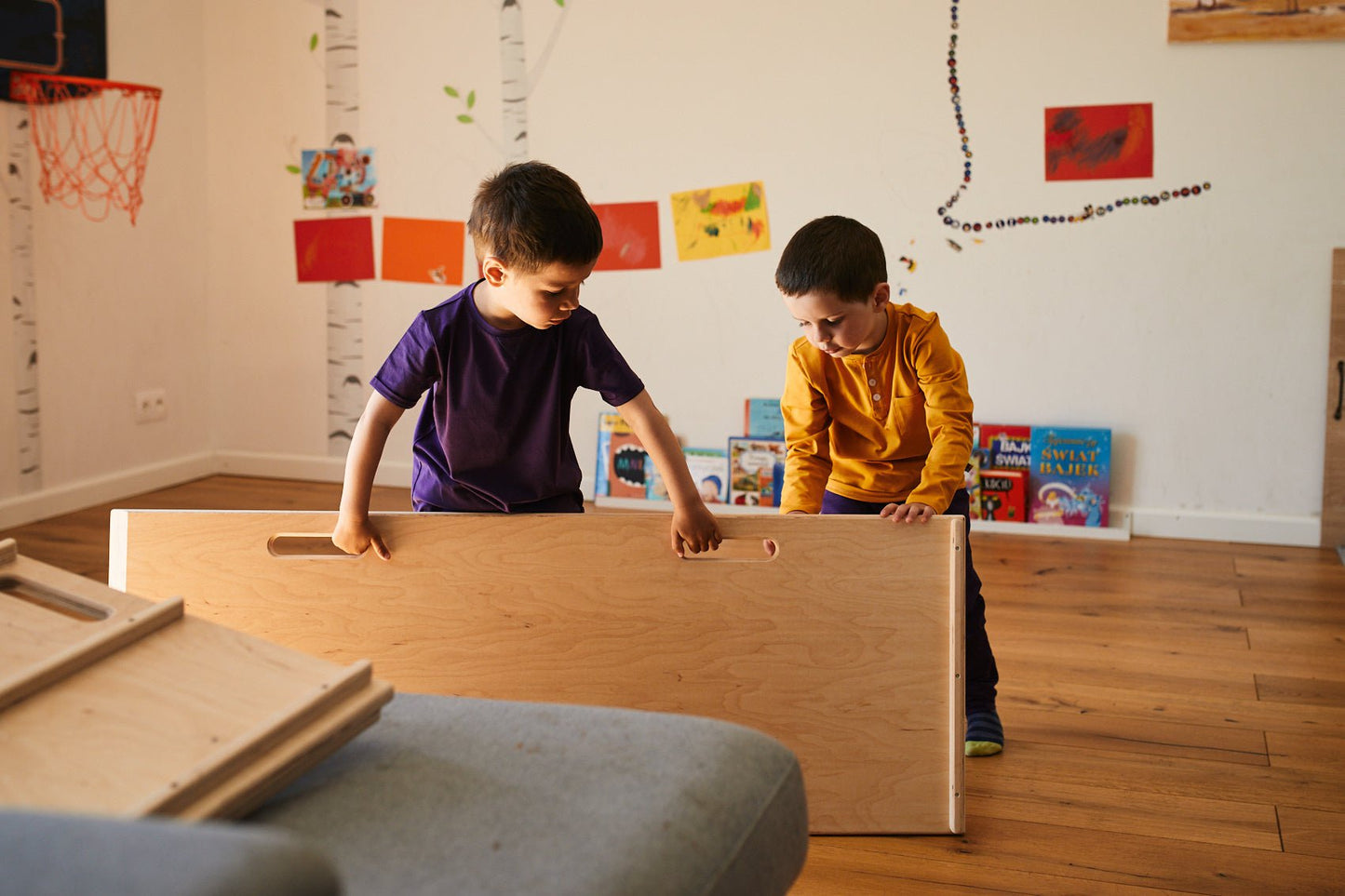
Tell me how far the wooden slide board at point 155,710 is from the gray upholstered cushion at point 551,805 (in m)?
0.04

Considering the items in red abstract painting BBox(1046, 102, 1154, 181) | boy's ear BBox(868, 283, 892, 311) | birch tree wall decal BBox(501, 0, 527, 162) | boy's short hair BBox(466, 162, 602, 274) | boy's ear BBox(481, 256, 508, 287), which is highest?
birch tree wall decal BBox(501, 0, 527, 162)

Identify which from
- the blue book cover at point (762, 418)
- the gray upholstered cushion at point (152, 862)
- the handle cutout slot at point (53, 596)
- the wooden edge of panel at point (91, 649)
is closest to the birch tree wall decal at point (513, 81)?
the blue book cover at point (762, 418)

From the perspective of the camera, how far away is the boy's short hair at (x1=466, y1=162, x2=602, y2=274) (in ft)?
4.60

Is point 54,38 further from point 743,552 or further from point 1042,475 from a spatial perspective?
point 1042,475

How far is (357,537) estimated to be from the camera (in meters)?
1.38

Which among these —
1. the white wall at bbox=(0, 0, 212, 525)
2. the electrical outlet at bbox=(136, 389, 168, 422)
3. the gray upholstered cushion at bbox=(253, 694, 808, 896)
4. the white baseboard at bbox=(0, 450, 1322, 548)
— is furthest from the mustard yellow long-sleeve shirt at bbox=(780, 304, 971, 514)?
the electrical outlet at bbox=(136, 389, 168, 422)

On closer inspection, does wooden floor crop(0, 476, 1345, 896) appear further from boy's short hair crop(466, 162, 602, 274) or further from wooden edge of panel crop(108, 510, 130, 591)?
wooden edge of panel crop(108, 510, 130, 591)

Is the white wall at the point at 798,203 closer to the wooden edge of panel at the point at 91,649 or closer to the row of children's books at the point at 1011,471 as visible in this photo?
the row of children's books at the point at 1011,471

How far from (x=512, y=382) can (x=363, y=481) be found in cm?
24

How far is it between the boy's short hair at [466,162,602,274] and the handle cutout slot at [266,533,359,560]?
0.41 m

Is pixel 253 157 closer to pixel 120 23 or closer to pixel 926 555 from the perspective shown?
pixel 120 23

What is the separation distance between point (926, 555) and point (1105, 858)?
0.42m

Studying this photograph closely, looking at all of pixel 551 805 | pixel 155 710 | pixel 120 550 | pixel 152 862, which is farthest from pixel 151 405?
pixel 152 862

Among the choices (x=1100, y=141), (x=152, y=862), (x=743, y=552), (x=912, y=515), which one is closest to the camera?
(x=152, y=862)
